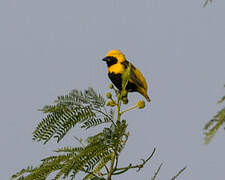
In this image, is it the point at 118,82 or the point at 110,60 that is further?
the point at 110,60

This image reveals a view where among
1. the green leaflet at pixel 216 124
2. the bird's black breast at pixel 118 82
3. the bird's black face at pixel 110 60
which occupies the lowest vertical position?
the green leaflet at pixel 216 124

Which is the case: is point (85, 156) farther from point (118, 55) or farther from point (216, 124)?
point (118, 55)

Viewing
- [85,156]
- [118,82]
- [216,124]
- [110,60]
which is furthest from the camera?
[110,60]

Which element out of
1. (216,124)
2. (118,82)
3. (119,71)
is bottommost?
(216,124)

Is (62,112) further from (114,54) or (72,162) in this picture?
(114,54)

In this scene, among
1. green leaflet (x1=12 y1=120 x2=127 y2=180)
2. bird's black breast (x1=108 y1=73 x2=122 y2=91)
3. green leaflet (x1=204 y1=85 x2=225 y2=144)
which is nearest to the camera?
green leaflet (x1=204 y1=85 x2=225 y2=144)

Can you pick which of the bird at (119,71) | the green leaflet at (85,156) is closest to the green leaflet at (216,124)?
the green leaflet at (85,156)

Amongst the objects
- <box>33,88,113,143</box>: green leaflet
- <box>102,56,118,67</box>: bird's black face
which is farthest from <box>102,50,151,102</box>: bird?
<box>33,88,113,143</box>: green leaflet

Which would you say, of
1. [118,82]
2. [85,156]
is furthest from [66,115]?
[118,82]

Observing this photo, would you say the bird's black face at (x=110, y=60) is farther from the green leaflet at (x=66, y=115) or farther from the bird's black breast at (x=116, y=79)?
the green leaflet at (x=66, y=115)

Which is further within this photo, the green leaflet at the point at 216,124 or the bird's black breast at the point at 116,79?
the bird's black breast at the point at 116,79

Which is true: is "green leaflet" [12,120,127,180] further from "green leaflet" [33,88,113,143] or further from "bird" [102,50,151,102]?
"bird" [102,50,151,102]

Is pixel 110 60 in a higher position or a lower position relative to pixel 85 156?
higher

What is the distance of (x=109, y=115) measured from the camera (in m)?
2.40
